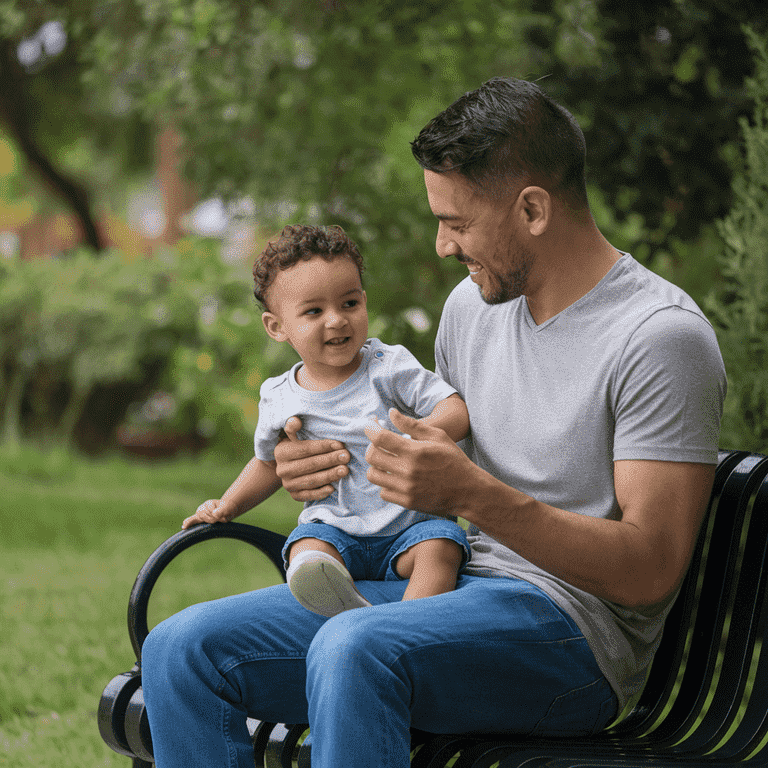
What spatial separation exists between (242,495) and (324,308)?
507 millimetres

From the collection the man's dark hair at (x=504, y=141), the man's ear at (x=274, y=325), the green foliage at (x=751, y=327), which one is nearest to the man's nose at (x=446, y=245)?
the man's dark hair at (x=504, y=141)

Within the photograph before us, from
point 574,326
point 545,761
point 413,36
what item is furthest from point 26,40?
point 545,761

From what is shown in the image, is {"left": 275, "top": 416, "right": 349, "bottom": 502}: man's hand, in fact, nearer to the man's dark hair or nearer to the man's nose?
the man's nose

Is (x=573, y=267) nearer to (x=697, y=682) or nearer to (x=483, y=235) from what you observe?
(x=483, y=235)

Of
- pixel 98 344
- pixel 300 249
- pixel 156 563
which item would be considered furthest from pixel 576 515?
pixel 98 344

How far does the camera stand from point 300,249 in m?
2.23

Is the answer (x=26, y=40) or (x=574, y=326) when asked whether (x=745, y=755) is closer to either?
(x=574, y=326)

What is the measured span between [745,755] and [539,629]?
484 mm

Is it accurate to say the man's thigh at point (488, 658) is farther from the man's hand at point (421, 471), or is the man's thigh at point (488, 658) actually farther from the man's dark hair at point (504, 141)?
the man's dark hair at point (504, 141)

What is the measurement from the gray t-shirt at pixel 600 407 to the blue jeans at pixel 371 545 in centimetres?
14

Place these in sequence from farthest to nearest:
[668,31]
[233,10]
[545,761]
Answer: [233,10], [668,31], [545,761]

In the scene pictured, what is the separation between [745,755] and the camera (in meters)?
1.90

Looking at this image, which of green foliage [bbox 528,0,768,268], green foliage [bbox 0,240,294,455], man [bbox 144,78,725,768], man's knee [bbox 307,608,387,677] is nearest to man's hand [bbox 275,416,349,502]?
man [bbox 144,78,725,768]

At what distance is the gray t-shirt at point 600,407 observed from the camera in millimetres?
1808
